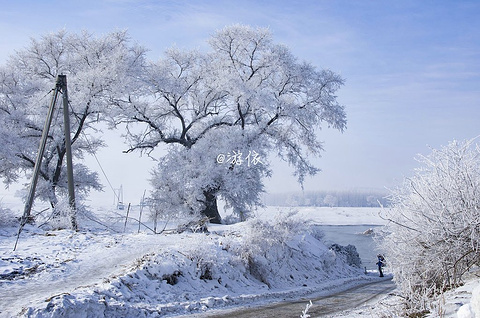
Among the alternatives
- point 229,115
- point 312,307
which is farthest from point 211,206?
point 312,307

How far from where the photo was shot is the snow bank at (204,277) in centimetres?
936

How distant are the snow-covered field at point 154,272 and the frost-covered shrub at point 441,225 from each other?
975mm

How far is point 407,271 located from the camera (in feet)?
30.6

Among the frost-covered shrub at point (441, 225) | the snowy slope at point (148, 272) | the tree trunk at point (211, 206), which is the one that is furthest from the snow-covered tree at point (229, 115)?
the frost-covered shrub at point (441, 225)

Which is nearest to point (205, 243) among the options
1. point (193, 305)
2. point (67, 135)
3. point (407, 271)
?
point (193, 305)

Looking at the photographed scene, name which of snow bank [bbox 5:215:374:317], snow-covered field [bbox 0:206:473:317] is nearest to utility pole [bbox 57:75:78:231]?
snow-covered field [bbox 0:206:473:317]

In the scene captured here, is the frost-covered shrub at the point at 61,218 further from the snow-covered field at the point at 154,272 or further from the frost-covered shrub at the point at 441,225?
the frost-covered shrub at the point at 441,225

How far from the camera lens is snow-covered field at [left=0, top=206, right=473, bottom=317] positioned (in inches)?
373

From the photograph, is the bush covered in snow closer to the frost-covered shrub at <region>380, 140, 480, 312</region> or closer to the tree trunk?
the tree trunk

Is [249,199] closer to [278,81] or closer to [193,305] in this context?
[278,81]

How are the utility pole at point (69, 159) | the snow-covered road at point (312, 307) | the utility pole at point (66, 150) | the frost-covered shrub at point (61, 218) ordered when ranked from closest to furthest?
the snow-covered road at point (312, 307), the utility pole at point (66, 150), the frost-covered shrub at point (61, 218), the utility pole at point (69, 159)

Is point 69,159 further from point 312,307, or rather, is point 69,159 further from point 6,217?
point 312,307

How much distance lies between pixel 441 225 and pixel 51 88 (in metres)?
27.5

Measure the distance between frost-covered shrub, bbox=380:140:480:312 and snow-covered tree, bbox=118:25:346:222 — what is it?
57.9 feet
